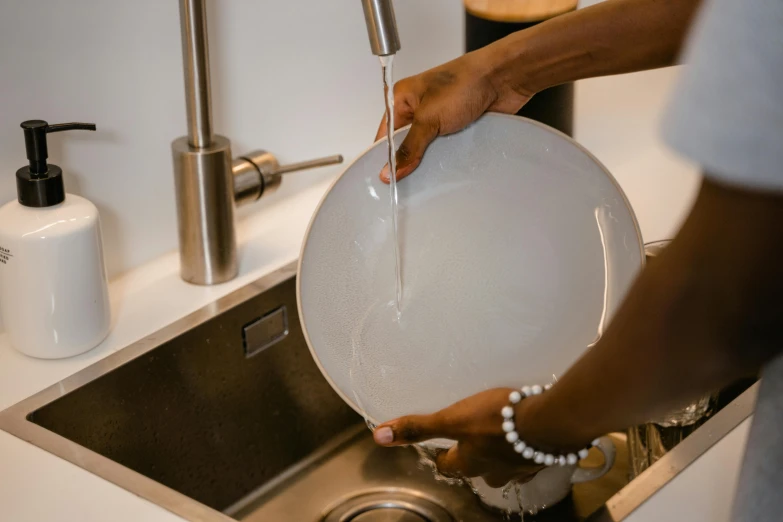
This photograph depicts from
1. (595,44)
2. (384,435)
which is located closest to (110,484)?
(384,435)

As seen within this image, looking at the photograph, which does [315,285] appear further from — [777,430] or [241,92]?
[777,430]

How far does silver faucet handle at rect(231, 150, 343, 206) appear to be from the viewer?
1.02 m

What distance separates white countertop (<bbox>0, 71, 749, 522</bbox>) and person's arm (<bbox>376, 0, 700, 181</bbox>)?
→ 29cm

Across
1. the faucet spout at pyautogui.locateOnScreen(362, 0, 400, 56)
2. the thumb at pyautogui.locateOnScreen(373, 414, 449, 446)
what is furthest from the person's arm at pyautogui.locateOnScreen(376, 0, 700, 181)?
the thumb at pyautogui.locateOnScreen(373, 414, 449, 446)

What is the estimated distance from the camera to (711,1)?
1.18 feet

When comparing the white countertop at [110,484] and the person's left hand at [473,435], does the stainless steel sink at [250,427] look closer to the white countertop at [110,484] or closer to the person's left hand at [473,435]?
the white countertop at [110,484]

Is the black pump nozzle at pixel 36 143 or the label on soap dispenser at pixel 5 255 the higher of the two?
the black pump nozzle at pixel 36 143

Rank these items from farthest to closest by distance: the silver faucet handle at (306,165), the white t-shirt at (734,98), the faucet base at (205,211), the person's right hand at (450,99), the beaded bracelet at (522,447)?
the silver faucet handle at (306,165), the faucet base at (205,211), the person's right hand at (450,99), the beaded bracelet at (522,447), the white t-shirt at (734,98)

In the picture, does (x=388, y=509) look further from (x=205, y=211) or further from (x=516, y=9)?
(x=516, y=9)

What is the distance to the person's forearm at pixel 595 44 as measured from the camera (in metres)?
0.77

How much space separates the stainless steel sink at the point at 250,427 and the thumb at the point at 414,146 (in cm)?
24

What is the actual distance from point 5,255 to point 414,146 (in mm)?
378

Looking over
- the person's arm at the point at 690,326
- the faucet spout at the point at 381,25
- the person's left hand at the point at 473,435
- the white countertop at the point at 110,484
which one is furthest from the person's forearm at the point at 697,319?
the faucet spout at the point at 381,25

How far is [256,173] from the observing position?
3.39 ft
